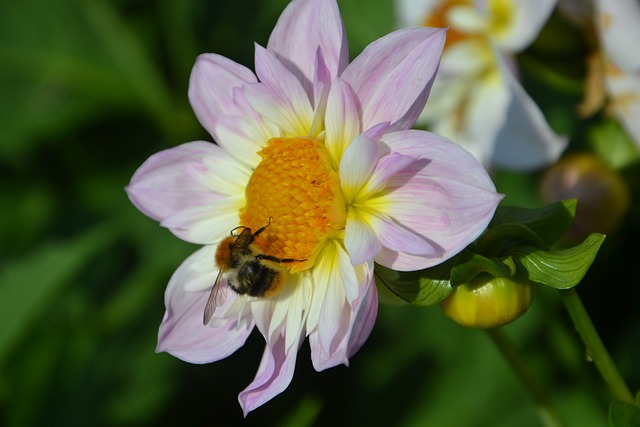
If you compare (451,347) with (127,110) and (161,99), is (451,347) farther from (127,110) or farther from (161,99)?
(127,110)

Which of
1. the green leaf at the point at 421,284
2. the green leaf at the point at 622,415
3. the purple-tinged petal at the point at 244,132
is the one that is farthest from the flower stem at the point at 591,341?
the purple-tinged petal at the point at 244,132

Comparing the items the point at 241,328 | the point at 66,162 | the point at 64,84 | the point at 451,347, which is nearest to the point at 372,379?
the point at 451,347

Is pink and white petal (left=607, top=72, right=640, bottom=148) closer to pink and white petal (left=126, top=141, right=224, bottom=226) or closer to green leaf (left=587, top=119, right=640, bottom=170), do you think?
green leaf (left=587, top=119, right=640, bottom=170)

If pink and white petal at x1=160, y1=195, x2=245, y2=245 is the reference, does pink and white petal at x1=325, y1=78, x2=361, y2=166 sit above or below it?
above

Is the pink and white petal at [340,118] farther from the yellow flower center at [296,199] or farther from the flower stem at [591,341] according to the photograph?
the flower stem at [591,341]

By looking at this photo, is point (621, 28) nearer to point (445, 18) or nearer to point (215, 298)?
point (445, 18)

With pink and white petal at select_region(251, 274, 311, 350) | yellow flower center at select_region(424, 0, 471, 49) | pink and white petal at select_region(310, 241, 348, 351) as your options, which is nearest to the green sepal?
pink and white petal at select_region(310, 241, 348, 351)
